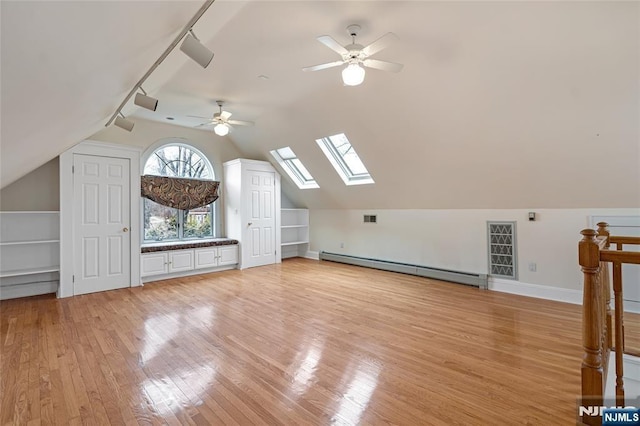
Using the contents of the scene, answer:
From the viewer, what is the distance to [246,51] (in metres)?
3.24

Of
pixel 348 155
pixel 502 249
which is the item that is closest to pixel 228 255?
pixel 348 155

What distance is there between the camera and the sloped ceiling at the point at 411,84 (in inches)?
59.6

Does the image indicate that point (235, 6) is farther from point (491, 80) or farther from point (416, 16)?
point (491, 80)

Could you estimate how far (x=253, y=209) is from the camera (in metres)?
6.42

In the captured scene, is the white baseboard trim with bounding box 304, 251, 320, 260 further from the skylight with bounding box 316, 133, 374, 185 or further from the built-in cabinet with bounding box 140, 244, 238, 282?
the skylight with bounding box 316, 133, 374, 185

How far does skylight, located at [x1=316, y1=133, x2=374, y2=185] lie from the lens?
5.55 metres

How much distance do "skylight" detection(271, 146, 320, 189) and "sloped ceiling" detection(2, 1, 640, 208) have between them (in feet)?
4.66

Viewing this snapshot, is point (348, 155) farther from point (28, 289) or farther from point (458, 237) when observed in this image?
point (28, 289)

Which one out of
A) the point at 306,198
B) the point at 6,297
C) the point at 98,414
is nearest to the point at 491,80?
the point at 98,414

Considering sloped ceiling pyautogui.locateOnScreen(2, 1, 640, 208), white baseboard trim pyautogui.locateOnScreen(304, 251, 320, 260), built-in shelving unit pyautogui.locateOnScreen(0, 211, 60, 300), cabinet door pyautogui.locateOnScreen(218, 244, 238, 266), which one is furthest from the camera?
white baseboard trim pyautogui.locateOnScreen(304, 251, 320, 260)

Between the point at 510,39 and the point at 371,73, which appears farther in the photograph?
the point at 371,73

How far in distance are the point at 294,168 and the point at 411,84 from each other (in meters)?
3.80

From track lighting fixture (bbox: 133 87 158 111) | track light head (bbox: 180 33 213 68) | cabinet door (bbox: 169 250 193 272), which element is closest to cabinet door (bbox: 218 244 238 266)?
cabinet door (bbox: 169 250 193 272)

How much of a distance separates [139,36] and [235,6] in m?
1.07
